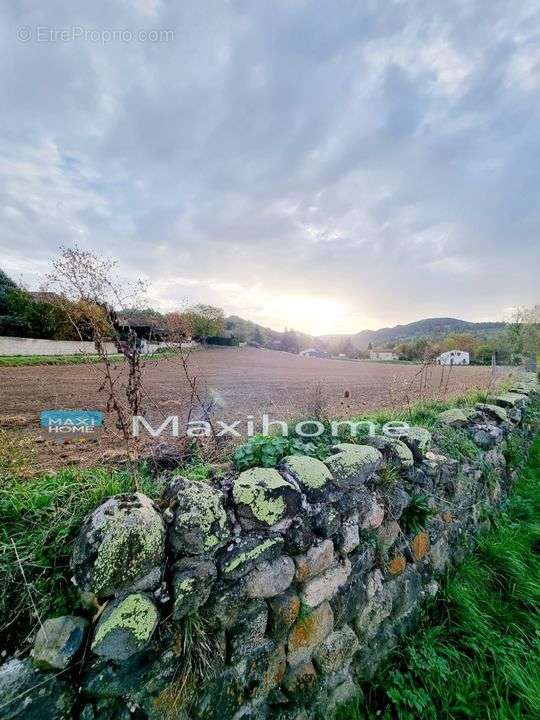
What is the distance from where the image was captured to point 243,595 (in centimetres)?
146

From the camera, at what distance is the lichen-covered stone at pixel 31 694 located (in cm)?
102

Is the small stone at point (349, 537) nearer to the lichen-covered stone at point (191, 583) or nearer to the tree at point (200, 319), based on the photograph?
the lichen-covered stone at point (191, 583)

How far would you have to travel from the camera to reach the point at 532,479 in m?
4.83

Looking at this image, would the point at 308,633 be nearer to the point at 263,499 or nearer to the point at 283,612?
the point at 283,612

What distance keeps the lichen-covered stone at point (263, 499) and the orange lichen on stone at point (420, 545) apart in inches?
51.9

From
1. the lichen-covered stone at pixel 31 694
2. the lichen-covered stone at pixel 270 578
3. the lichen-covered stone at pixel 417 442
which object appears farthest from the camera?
the lichen-covered stone at pixel 417 442

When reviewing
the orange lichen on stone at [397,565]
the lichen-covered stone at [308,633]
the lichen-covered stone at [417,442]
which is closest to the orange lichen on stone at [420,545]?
the orange lichen on stone at [397,565]

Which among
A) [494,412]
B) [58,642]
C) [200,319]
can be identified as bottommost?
[58,642]

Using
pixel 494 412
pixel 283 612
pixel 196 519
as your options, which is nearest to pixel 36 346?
pixel 196 519

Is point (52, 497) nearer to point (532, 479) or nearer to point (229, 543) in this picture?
point (229, 543)

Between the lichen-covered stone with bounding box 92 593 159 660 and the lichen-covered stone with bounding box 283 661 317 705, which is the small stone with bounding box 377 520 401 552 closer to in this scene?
the lichen-covered stone with bounding box 283 661 317 705

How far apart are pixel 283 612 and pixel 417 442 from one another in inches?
71.1

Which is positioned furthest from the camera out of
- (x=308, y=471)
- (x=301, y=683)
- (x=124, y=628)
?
(x=308, y=471)

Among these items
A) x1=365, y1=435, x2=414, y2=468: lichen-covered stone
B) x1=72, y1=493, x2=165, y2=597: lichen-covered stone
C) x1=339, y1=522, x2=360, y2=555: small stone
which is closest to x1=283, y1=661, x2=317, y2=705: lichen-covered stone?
x1=339, y1=522, x2=360, y2=555: small stone
